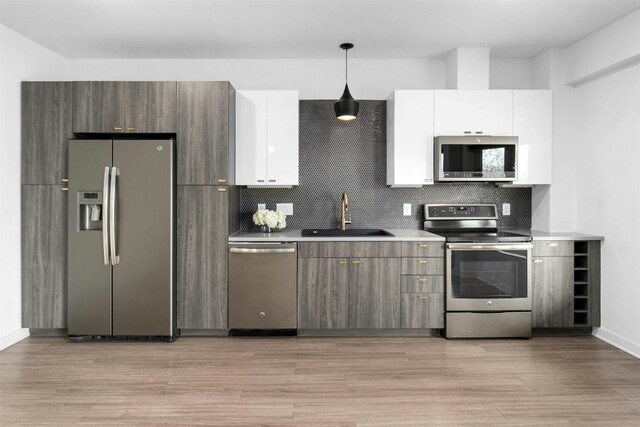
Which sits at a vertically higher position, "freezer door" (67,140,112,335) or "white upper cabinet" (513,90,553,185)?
"white upper cabinet" (513,90,553,185)

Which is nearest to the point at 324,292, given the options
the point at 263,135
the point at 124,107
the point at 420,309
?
the point at 420,309

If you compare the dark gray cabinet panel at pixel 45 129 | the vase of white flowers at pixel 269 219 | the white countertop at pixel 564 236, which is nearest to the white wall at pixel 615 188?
the white countertop at pixel 564 236

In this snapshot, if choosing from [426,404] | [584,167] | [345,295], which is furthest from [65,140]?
[584,167]

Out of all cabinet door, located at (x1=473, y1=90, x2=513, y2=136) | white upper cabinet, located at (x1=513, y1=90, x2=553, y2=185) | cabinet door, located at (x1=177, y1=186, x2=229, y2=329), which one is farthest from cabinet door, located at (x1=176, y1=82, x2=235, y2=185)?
white upper cabinet, located at (x1=513, y1=90, x2=553, y2=185)

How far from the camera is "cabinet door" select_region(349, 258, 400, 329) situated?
12.6 feet

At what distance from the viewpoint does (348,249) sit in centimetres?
385

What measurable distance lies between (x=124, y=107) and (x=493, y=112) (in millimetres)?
3207

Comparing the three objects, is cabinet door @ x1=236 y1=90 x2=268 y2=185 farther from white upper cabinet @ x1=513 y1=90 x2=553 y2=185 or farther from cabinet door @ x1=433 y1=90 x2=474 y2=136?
white upper cabinet @ x1=513 y1=90 x2=553 y2=185

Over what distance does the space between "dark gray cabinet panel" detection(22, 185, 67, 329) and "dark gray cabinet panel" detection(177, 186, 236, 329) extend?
3.27 feet

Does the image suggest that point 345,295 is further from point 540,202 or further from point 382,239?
point 540,202

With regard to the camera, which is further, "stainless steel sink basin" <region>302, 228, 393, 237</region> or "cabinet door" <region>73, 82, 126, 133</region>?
"stainless steel sink basin" <region>302, 228, 393, 237</region>

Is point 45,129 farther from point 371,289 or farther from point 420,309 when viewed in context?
point 420,309

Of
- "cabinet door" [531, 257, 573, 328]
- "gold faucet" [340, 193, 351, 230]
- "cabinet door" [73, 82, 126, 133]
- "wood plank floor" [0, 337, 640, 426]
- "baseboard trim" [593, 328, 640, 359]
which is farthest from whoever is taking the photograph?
"gold faucet" [340, 193, 351, 230]

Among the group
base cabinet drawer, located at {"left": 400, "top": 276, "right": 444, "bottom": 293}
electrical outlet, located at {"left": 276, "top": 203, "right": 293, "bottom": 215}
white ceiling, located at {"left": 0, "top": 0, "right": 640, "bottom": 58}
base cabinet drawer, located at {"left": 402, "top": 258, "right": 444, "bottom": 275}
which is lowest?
base cabinet drawer, located at {"left": 400, "top": 276, "right": 444, "bottom": 293}
